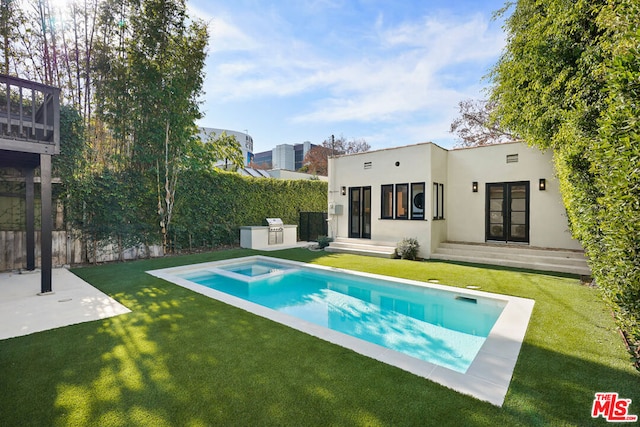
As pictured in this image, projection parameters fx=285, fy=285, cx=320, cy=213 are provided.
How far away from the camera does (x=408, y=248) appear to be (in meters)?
9.73

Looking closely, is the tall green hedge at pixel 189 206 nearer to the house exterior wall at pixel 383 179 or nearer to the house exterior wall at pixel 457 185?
the house exterior wall at pixel 383 179

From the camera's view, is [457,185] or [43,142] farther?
[457,185]

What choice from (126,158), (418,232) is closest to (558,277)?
(418,232)

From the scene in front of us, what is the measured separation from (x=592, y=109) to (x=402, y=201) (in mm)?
6798

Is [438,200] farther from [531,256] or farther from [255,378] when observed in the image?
[255,378]

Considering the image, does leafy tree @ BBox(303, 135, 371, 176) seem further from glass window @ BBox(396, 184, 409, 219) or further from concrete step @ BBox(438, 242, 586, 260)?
concrete step @ BBox(438, 242, 586, 260)

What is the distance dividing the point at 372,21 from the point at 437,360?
358 inches

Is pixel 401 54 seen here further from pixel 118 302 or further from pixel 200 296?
pixel 118 302

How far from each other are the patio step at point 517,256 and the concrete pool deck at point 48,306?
9.07 meters

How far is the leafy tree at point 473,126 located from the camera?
65.3 feet

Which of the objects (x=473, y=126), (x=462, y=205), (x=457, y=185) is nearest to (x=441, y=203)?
(x=462, y=205)

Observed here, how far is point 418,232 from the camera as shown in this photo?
1012cm

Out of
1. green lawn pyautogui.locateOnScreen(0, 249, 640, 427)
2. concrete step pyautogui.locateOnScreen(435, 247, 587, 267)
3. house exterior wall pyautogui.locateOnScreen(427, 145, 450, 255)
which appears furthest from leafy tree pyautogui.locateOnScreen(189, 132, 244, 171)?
concrete step pyautogui.locateOnScreen(435, 247, 587, 267)

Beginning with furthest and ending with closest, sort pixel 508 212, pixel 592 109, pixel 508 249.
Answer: pixel 508 212
pixel 508 249
pixel 592 109
